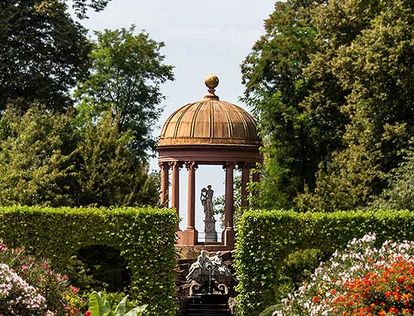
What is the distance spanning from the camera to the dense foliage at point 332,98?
3394 cm

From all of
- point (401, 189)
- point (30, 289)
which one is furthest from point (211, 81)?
point (30, 289)

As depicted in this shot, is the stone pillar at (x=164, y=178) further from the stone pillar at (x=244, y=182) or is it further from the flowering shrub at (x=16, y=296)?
the flowering shrub at (x=16, y=296)


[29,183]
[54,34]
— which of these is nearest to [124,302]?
[29,183]

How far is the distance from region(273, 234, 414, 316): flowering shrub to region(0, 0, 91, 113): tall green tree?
1717 cm

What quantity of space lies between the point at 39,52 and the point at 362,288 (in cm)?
2226

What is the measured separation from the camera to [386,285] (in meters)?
18.6

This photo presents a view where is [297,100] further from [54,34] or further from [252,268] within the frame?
[252,268]

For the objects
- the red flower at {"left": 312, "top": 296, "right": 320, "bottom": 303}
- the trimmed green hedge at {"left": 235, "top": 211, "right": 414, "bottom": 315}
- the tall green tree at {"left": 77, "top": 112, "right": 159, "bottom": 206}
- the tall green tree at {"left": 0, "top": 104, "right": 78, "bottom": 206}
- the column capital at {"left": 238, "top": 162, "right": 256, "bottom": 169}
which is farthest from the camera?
the column capital at {"left": 238, "top": 162, "right": 256, "bottom": 169}

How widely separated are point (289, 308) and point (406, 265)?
12.8 feet

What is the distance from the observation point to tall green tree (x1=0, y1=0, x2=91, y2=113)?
3781 cm

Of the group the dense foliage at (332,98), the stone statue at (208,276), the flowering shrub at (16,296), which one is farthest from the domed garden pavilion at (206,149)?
the flowering shrub at (16,296)

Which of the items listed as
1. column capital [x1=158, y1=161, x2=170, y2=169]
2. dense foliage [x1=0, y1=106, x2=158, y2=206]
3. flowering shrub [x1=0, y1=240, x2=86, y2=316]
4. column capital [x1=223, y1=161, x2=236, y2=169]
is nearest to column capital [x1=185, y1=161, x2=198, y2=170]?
column capital [x1=158, y1=161, x2=170, y2=169]

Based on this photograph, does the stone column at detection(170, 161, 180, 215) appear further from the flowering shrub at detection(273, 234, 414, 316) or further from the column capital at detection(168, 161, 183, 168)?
the flowering shrub at detection(273, 234, 414, 316)

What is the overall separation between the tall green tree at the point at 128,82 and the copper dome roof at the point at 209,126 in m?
2.72
